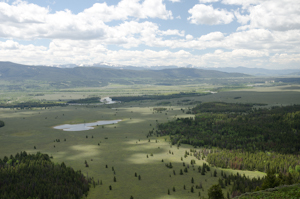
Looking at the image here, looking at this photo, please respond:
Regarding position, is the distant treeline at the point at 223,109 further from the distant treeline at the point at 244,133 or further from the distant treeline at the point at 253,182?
the distant treeline at the point at 253,182

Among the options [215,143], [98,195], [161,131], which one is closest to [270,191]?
[98,195]

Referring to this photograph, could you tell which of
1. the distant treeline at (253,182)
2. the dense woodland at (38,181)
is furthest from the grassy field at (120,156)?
the dense woodland at (38,181)

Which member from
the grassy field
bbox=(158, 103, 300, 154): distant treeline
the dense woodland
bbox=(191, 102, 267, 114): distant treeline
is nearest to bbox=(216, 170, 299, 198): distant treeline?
the grassy field

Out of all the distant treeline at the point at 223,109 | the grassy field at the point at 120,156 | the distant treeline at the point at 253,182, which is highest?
the distant treeline at the point at 223,109

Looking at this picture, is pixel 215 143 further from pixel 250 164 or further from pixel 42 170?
pixel 42 170

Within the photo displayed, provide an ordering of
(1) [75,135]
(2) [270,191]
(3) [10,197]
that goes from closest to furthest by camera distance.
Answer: (2) [270,191] < (3) [10,197] < (1) [75,135]

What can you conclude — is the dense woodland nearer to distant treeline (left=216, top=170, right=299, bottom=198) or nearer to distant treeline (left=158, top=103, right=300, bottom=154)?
distant treeline (left=216, top=170, right=299, bottom=198)

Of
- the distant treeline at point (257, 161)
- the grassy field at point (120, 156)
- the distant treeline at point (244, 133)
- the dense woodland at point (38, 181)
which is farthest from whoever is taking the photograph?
the distant treeline at point (244, 133)
